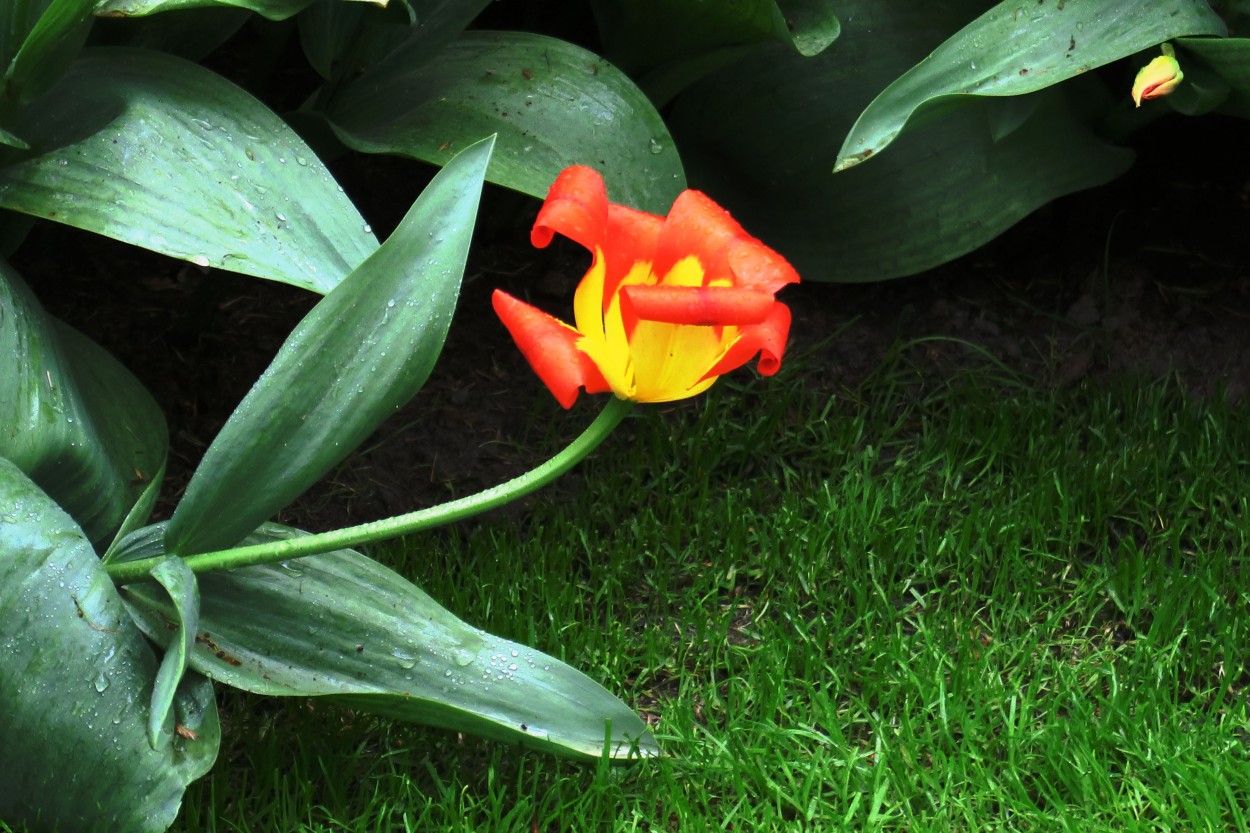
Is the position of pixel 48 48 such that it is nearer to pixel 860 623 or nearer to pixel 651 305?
pixel 651 305

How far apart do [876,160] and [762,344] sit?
965 mm

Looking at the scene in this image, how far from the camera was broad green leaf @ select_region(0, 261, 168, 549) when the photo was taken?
140 centimetres

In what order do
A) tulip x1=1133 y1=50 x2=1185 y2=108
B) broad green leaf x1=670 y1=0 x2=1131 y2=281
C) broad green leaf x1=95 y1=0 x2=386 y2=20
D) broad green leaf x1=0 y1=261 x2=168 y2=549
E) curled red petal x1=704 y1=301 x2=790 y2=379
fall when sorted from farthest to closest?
broad green leaf x1=670 y1=0 x2=1131 y2=281 < tulip x1=1133 y1=50 x2=1185 y2=108 < broad green leaf x1=95 y1=0 x2=386 y2=20 < broad green leaf x1=0 y1=261 x2=168 y2=549 < curled red petal x1=704 y1=301 x2=790 y2=379

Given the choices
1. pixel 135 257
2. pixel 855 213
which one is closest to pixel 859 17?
pixel 855 213

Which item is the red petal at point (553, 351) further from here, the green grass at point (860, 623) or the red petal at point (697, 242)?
the green grass at point (860, 623)

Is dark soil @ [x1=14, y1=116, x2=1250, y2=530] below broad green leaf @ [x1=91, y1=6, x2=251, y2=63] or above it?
below

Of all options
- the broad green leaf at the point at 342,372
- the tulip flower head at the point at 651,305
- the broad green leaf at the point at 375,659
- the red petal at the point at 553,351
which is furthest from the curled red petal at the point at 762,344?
the broad green leaf at the point at 375,659

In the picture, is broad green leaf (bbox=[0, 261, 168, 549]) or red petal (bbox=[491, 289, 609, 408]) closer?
red petal (bbox=[491, 289, 609, 408])

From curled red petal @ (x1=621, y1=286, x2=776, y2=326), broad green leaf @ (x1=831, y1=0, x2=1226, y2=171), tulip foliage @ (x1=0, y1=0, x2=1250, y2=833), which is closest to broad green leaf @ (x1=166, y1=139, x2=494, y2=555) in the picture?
tulip foliage @ (x1=0, y1=0, x2=1250, y2=833)

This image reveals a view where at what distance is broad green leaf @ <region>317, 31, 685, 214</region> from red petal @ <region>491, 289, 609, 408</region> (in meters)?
0.53

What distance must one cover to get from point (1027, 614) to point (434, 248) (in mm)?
949

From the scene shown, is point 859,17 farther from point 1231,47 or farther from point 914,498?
point 914,498

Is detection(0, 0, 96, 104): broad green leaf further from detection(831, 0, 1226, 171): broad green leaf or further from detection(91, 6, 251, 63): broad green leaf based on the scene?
detection(831, 0, 1226, 171): broad green leaf

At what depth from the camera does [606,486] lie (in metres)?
2.01
